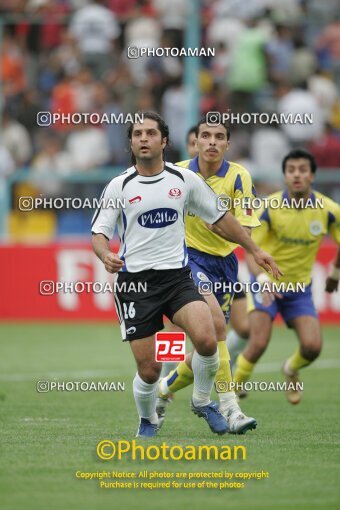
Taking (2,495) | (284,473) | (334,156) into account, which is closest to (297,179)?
(284,473)

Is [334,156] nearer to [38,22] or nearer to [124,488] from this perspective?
[38,22]

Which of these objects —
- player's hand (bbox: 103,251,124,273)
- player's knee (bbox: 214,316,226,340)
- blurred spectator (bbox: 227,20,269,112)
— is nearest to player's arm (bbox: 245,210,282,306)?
player's knee (bbox: 214,316,226,340)

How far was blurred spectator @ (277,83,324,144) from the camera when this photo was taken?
18.9 m

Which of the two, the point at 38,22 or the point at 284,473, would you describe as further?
the point at 38,22

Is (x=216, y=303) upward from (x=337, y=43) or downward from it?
downward

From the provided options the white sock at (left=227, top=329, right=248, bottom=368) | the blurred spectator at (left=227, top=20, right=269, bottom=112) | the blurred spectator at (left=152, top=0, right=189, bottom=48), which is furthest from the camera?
Result: the blurred spectator at (left=227, top=20, right=269, bottom=112)

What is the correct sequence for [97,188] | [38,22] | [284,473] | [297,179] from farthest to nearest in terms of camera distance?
[38,22] → [97,188] → [297,179] → [284,473]

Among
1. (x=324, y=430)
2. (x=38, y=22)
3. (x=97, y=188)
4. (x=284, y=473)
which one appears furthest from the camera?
(x=38, y=22)

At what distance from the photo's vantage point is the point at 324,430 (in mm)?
9219

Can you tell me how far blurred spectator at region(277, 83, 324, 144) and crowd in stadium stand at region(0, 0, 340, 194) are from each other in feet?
0.07

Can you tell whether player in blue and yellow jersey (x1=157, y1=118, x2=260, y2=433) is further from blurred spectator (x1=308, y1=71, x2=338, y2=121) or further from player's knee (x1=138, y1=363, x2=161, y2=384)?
blurred spectator (x1=308, y1=71, x2=338, y2=121)

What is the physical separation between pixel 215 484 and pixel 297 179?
4709 millimetres

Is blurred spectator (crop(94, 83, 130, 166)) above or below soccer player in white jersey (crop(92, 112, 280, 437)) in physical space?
above

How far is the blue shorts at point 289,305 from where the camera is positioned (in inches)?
436
